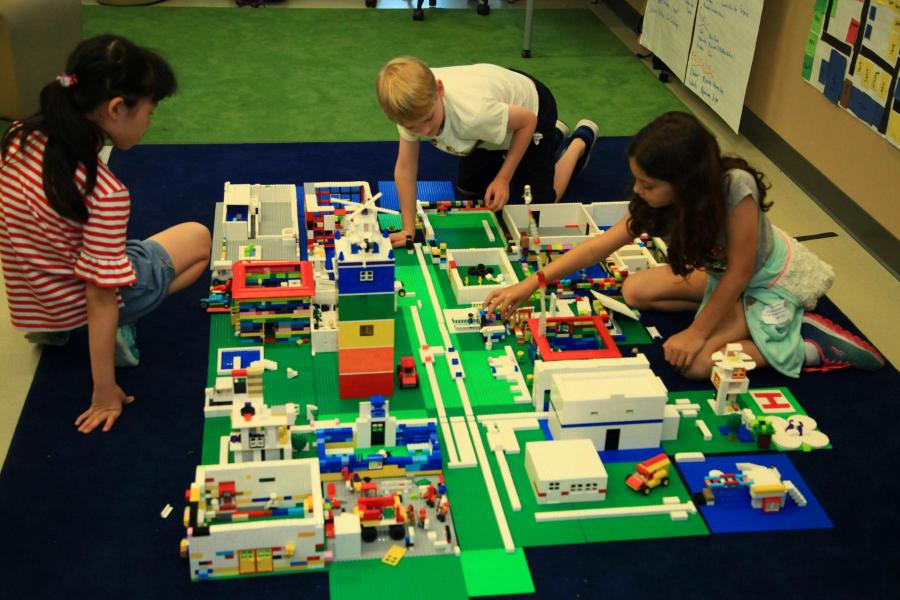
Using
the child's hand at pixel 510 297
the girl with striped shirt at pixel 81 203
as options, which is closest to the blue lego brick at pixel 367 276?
the child's hand at pixel 510 297

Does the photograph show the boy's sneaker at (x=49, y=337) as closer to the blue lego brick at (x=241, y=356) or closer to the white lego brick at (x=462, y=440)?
the blue lego brick at (x=241, y=356)

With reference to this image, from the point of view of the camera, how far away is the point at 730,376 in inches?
98.7

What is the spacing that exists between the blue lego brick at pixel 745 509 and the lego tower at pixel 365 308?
781 mm

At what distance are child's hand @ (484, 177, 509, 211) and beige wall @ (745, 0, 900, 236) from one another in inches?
50.4

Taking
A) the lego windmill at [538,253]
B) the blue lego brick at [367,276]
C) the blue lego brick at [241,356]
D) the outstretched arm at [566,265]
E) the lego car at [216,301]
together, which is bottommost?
the lego car at [216,301]

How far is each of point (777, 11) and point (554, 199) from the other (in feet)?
4.26

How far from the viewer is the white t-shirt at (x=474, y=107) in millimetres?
2951

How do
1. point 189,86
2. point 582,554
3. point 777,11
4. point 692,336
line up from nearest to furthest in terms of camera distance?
point 582,554 < point 692,336 < point 777,11 < point 189,86

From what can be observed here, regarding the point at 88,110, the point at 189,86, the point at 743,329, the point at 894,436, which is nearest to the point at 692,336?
the point at 743,329

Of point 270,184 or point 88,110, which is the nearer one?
point 88,110

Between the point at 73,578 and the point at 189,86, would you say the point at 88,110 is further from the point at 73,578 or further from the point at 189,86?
the point at 189,86

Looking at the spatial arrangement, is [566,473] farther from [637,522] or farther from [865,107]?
[865,107]

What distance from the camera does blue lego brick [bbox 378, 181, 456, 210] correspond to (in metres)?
3.52

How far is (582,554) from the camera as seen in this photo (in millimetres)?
2125
